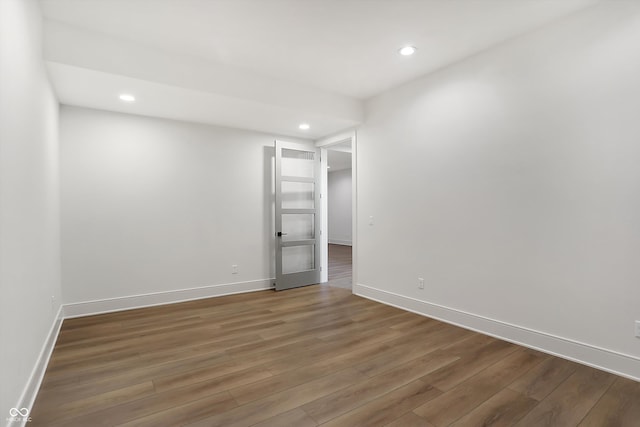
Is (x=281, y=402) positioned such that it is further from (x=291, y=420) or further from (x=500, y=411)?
(x=500, y=411)

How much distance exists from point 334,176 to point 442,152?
27.7 feet

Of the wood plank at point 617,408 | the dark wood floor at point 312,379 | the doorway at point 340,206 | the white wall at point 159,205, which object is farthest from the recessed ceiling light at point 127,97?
the doorway at point 340,206

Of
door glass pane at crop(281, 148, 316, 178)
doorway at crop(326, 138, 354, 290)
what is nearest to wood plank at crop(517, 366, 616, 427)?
door glass pane at crop(281, 148, 316, 178)

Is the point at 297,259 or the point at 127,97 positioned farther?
the point at 297,259

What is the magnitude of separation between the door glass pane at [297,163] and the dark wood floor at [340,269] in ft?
6.59

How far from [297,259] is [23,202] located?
12.6ft

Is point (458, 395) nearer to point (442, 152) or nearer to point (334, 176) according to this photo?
point (442, 152)

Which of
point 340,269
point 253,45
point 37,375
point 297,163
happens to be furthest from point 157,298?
point 340,269

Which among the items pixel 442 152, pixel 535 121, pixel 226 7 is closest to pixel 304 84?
pixel 226 7

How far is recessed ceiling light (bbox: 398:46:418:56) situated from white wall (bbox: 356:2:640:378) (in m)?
0.58

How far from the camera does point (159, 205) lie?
4.21 meters

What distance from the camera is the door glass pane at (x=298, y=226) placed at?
5.21 meters

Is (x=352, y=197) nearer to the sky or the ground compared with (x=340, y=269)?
nearer to the sky

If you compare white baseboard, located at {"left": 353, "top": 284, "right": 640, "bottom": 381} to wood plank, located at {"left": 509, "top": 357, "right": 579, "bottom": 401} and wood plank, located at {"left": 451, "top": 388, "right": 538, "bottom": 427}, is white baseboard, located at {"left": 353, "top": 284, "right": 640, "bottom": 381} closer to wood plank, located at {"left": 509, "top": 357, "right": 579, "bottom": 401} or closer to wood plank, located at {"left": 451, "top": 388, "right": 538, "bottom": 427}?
wood plank, located at {"left": 509, "top": 357, "right": 579, "bottom": 401}
